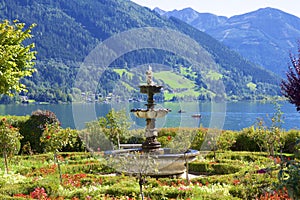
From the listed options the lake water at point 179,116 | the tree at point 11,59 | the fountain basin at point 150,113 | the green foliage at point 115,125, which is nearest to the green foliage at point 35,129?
the lake water at point 179,116

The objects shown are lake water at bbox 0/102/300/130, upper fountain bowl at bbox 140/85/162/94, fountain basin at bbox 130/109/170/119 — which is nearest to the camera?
fountain basin at bbox 130/109/170/119

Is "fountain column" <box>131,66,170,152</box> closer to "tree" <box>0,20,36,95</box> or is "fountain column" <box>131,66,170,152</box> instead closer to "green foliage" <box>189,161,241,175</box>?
"green foliage" <box>189,161,241,175</box>

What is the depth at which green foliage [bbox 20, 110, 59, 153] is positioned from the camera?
→ 19906 mm

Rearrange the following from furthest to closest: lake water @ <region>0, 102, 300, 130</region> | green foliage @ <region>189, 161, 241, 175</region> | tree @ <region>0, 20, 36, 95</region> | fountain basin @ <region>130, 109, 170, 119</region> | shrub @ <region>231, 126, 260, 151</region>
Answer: lake water @ <region>0, 102, 300, 130</region>, shrub @ <region>231, 126, 260, 151</region>, fountain basin @ <region>130, 109, 170, 119</region>, green foliage @ <region>189, 161, 241, 175</region>, tree @ <region>0, 20, 36, 95</region>

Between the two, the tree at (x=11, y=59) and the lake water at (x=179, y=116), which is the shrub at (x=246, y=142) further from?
the tree at (x=11, y=59)

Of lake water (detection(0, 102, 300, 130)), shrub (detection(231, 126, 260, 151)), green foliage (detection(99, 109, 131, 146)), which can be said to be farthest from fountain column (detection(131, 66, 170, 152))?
shrub (detection(231, 126, 260, 151))

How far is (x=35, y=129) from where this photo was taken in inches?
794

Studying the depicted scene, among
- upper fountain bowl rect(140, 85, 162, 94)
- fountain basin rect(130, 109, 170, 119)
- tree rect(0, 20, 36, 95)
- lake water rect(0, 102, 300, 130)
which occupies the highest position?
tree rect(0, 20, 36, 95)

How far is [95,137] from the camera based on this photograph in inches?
792

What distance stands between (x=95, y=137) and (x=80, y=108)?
167 centimetres

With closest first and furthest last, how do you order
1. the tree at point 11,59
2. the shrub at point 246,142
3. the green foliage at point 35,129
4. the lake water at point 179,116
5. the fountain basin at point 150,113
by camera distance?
the tree at point 11,59, the fountain basin at point 150,113, the shrub at point 246,142, the lake water at point 179,116, the green foliage at point 35,129

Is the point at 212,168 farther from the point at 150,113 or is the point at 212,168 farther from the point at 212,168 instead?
the point at 150,113

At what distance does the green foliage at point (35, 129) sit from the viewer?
19.9m

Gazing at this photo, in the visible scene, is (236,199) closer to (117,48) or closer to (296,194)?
(296,194)
